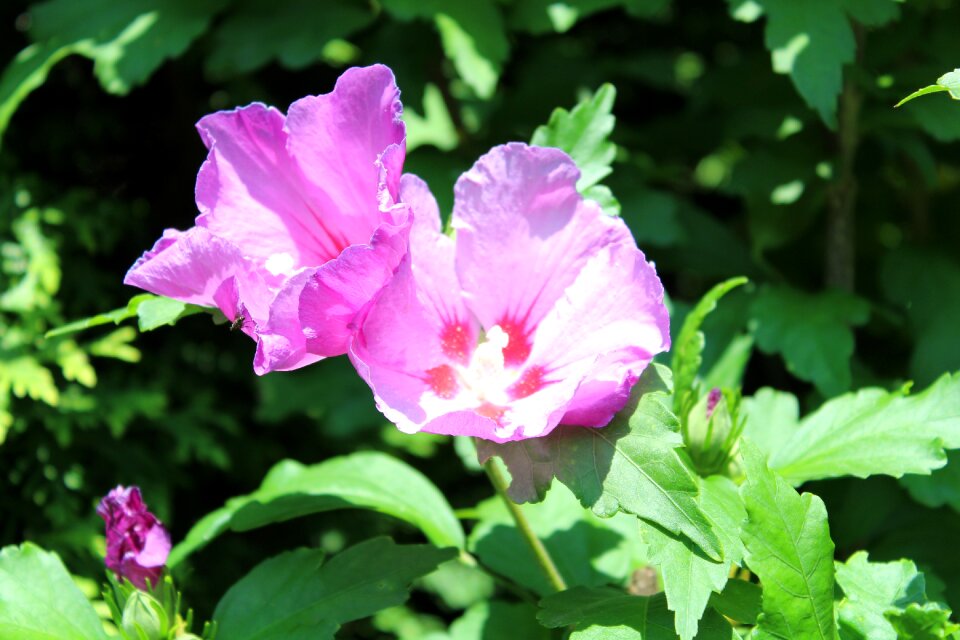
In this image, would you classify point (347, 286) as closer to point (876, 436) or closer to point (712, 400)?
point (712, 400)

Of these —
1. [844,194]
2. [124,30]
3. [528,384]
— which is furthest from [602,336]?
[124,30]

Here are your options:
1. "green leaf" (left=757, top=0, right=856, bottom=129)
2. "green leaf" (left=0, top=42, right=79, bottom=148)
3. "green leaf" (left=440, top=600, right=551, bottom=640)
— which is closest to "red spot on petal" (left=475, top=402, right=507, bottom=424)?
"green leaf" (left=440, top=600, right=551, bottom=640)

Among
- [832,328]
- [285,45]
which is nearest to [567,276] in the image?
[832,328]

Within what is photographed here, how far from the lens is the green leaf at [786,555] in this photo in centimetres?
118

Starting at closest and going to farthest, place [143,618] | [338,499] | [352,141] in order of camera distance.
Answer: [352,141] → [143,618] → [338,499]

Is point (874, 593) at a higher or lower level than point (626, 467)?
lower

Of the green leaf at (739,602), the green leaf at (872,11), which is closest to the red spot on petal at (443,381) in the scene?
the green leaf at (739,602)

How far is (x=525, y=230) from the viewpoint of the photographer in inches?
50.4

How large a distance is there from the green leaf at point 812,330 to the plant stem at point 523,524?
22.5 inches

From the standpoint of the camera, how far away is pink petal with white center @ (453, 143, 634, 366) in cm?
125

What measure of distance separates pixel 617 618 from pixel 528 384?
0.99ft

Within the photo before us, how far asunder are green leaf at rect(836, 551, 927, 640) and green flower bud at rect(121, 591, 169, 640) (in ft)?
2.80

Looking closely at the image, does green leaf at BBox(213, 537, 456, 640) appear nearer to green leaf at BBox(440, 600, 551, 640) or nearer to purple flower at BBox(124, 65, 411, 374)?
green leaf at BBox(440, 600, 551, 640)

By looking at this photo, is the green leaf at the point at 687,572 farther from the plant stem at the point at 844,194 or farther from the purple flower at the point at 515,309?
the plant stem at the point at 844,194
